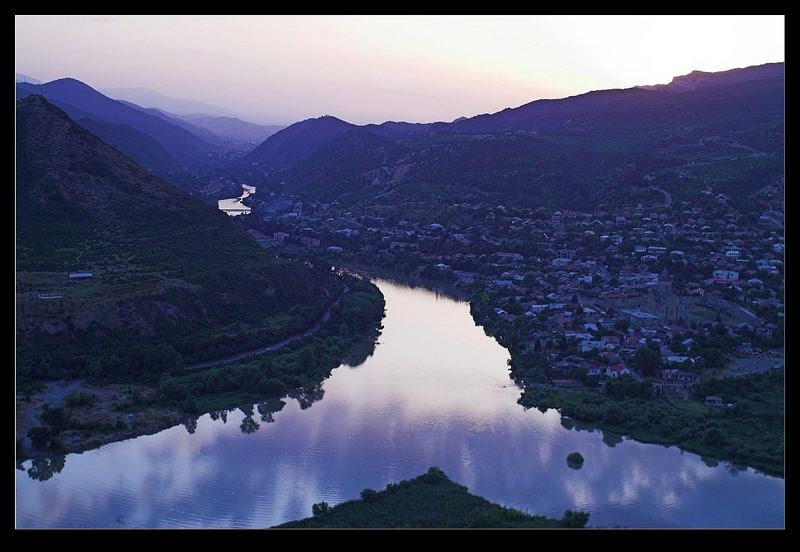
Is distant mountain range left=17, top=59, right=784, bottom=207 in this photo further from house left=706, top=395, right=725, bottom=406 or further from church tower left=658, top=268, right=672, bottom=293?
house left=706, top=395, right=725, bottom=406

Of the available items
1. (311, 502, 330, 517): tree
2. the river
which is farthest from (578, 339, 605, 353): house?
(311, 502, 330, 517): tree

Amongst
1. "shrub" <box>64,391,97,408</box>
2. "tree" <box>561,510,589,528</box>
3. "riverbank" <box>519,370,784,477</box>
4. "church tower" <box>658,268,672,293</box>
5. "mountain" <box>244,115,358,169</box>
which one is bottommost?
"tree" <box>561,510,589,528</box>

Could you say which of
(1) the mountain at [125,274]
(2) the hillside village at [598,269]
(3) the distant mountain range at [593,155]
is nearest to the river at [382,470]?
(2) the hillside village at [598,269]

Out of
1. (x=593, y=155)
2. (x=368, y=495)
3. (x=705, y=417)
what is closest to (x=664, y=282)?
(x=705, y=417)

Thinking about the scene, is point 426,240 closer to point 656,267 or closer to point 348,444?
point 656,267

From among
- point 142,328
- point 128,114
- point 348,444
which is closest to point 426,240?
point 142,328

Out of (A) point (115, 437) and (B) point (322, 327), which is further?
(B) point (322, 327)

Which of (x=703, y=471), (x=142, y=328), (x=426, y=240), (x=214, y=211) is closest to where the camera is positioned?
(x=703, y=471)
